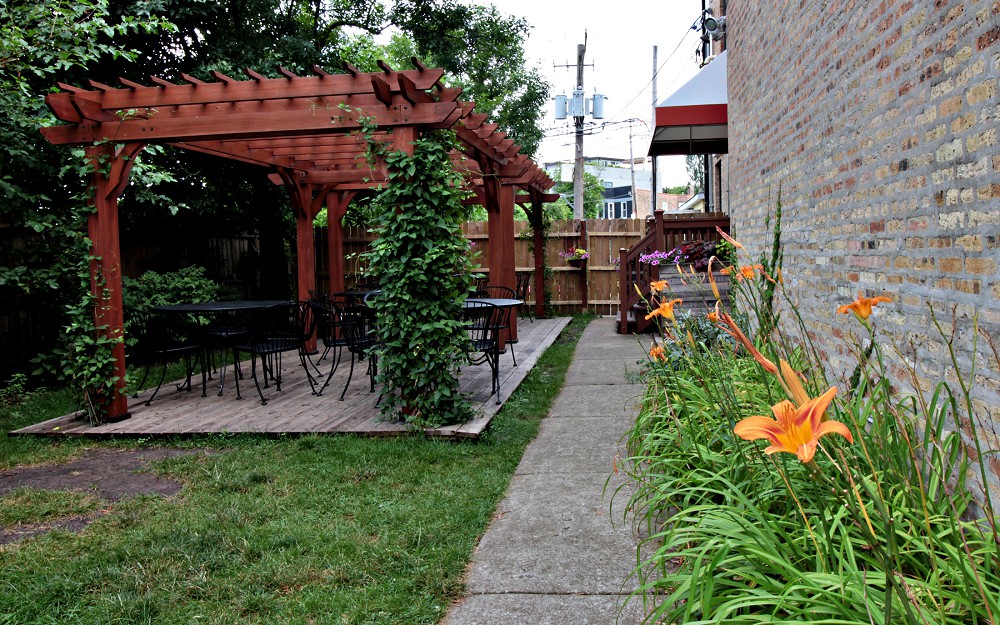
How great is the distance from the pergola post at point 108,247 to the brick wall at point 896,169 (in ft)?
16.3

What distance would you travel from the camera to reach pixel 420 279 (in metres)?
5.26

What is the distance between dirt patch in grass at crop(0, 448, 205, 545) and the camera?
154 inches

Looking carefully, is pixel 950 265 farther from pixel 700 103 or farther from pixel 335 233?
pixel 335 233

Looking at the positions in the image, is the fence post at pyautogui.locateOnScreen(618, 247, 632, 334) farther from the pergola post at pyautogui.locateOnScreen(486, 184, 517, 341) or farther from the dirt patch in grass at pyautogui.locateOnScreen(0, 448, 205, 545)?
the dirt patch in grass at pyautogui.locateOnScreen(0, 448, 205, 545)

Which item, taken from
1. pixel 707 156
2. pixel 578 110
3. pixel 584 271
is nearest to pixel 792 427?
pixel 584 271

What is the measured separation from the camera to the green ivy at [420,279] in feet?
17.4

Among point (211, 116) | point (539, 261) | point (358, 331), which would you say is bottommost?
point (358, 331)

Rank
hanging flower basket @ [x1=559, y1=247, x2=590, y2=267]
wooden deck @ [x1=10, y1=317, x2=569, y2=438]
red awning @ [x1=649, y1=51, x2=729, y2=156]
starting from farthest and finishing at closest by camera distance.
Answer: hanging flower basket @ [x1=559, y1=247, x2=590, y2=267]
red awning @ [x1=649, y1=51, x2=729, y2=156]
wooden deck @ [x1=10, y1=317, x2=569, y2=438]

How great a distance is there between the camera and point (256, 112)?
568 cm

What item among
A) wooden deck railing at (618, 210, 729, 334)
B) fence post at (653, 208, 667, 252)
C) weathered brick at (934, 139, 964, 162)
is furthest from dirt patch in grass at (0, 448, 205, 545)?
fence post at (653, 208, 667, 252)

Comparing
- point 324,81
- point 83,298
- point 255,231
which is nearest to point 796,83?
point 324,81

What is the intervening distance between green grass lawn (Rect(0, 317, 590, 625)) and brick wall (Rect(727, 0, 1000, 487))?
6.79 feet

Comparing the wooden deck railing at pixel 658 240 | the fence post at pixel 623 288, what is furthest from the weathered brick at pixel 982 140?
the fence post at pixel 623 288

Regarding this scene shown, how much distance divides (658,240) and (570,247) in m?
4.29
